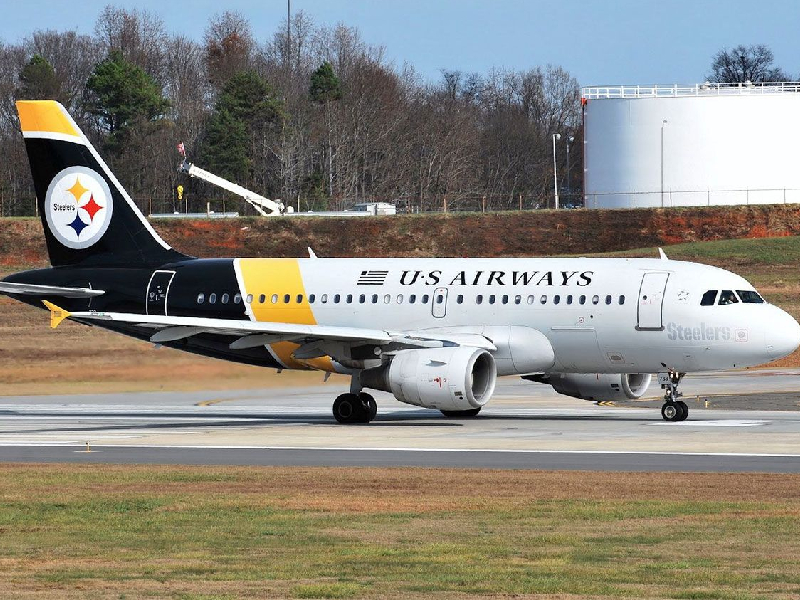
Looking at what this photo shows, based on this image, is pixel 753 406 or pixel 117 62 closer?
pixel 753 406

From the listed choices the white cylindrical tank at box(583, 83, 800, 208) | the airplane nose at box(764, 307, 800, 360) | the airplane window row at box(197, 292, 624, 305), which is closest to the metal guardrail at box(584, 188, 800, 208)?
the white cylindrical tank at box(583, 83, 800, 208)

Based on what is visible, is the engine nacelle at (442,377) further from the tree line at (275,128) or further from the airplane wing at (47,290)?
the tree line at (275,128)

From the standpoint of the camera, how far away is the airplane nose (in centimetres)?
3409

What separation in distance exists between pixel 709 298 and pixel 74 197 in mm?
16420

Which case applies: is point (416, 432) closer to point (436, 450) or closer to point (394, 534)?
point (436, 450)

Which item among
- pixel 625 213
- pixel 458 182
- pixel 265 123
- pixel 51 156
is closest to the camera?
pixel 51 156

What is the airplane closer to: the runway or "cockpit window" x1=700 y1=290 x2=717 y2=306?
"cockpit window" x1=700 y1=290 x2=717 y2=306

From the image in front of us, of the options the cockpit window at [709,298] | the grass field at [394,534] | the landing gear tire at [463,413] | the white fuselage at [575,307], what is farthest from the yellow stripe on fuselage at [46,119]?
the cockpit window at [709,298]

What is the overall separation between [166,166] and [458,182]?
84.4ft

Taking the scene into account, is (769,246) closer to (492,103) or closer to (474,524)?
(474,524)

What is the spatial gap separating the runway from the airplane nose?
5.21ft

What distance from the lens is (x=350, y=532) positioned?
19047 millimetres

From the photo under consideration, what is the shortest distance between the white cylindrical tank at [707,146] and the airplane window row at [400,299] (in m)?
62.0

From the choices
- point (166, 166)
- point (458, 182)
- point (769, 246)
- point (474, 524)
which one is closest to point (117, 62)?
point (166, 166)
